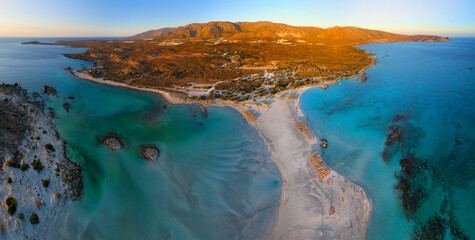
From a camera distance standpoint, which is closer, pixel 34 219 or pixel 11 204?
pixel 11 204

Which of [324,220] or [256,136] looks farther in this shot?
[256,136]

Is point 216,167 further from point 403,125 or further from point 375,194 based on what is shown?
point 403,125

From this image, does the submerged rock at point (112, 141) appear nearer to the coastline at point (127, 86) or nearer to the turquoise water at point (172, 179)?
the turquoise water at point (172, 179)

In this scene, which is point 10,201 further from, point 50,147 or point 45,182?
point 50,147

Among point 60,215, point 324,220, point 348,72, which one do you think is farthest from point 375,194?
point 348,72

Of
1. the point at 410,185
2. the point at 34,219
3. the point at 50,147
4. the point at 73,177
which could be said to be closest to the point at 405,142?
the point at 410,185

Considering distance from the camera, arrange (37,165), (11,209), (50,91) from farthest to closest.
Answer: (50,91) < (37,165) < (11,209)

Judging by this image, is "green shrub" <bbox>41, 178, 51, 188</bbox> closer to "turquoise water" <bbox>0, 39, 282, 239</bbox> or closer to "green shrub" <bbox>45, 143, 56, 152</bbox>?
"turquoise water" <bbox>0, 39, 282, 239</bbox>
